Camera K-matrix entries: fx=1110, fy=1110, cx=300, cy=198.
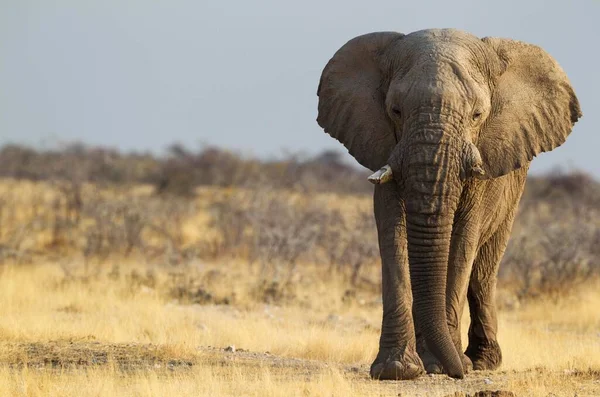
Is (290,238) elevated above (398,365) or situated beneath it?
elevated above

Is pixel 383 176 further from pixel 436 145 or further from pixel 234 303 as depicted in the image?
pixel 234 303

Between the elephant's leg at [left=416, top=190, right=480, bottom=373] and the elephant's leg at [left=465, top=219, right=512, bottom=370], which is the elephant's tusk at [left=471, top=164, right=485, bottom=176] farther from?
the elephant's leg at [left=465, top=219, right=512, bottom=370]

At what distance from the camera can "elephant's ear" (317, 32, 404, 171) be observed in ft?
28.3

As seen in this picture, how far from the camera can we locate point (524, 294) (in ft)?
54.3

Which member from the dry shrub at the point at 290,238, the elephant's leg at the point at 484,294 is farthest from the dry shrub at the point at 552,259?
the elephant's leg at the point at 484,294

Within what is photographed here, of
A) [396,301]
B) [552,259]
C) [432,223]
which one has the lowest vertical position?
[396,301]

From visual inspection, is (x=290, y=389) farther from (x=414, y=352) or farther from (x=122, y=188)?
(x=122, y=188)

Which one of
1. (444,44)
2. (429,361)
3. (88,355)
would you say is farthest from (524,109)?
(88,355)

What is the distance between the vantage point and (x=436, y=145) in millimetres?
7641

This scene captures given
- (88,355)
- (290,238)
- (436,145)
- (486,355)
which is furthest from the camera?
(290,238)

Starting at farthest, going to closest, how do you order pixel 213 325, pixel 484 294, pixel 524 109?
pixel 213 325, pixel 484 294, pixel 524 109

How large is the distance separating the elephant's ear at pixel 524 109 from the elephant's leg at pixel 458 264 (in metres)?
0.35

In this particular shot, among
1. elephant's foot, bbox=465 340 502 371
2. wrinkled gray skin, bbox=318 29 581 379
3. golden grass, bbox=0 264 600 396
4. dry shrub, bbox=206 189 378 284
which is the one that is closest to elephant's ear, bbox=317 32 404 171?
wrinkled gray skin, bbox=318 29 581 379

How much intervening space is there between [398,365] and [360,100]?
2.22 metres
